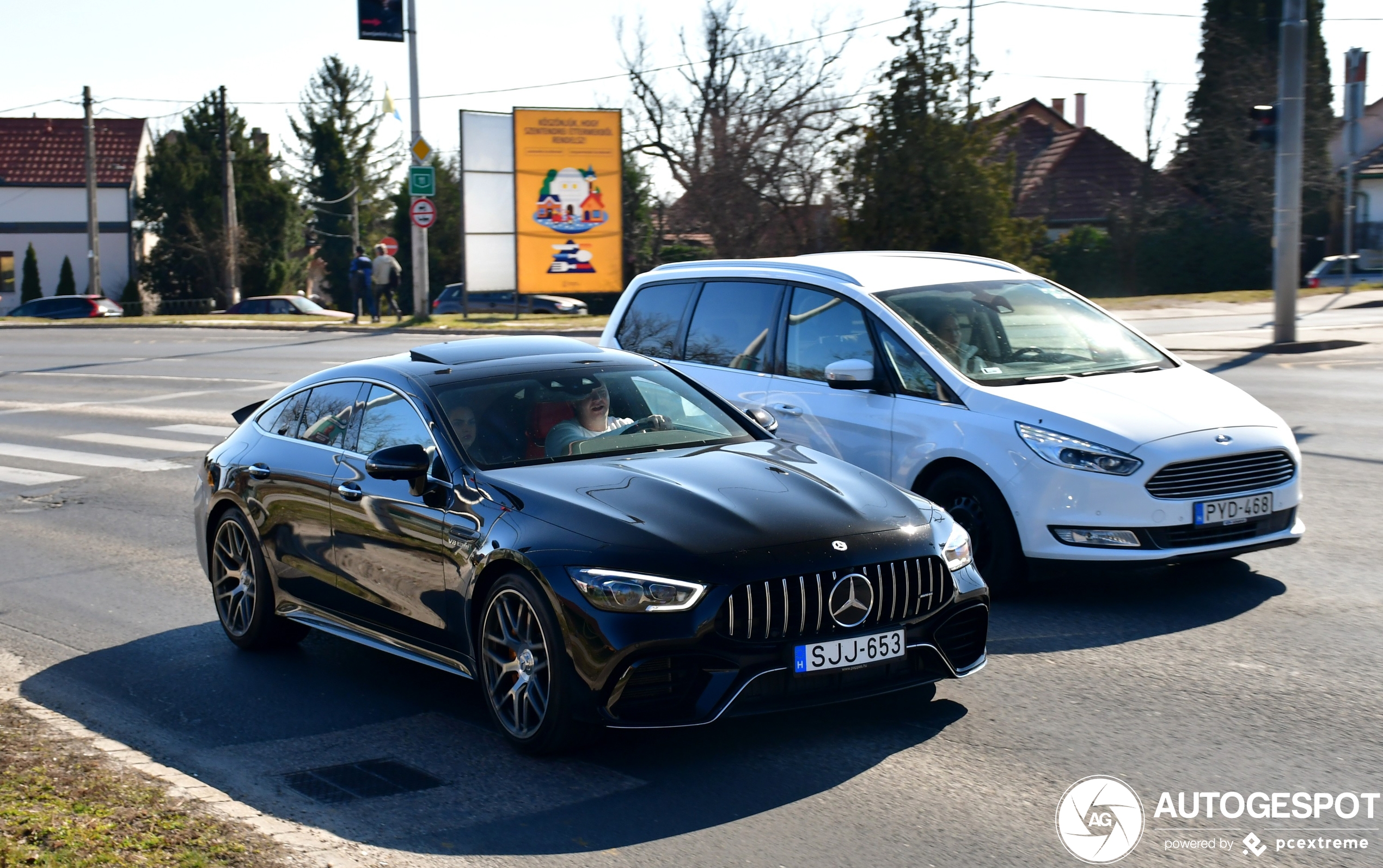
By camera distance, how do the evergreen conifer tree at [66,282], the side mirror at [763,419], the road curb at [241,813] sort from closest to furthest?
the road curb at [241,813], the side mirror at [763,419], the evergreen conifer tree at [66,282]

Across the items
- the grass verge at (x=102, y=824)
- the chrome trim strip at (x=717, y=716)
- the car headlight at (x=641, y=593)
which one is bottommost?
the grass verge at (x=102, y=824)

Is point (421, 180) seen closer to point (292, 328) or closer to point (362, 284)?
point (362, 284)

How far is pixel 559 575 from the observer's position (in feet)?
16.9

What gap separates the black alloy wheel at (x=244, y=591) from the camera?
7219 mm

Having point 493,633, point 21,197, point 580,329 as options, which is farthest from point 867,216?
point 21,197

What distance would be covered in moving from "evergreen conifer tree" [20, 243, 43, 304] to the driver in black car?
211ft

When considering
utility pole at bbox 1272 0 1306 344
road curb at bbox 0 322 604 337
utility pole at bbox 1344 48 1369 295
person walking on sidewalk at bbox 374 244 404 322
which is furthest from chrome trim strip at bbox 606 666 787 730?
person walking on sidewalk at bbox 374 244 404 322

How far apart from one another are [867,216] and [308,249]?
223 feet

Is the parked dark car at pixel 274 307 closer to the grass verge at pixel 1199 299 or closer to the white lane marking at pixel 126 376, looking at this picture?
the white lane marking at pixel 126 376

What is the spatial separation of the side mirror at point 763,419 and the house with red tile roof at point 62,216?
→ 64593mm

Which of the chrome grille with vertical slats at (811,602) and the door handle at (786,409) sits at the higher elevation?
the door handle at (786,409)

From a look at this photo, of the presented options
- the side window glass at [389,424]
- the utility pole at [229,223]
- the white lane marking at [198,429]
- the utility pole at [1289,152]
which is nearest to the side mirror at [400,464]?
the side window glass at [389,424]

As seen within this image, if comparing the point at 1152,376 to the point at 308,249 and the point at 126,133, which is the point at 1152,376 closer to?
the point at 126,133

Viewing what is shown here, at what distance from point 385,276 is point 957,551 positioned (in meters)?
34.2
